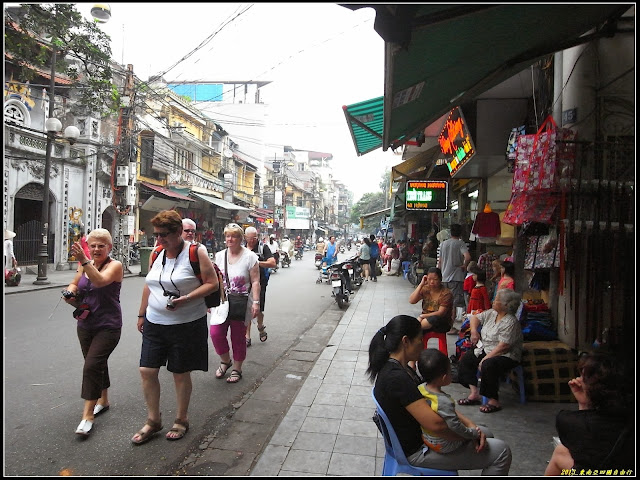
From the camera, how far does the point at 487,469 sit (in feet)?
8.20

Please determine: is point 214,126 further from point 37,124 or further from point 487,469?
point 487,469

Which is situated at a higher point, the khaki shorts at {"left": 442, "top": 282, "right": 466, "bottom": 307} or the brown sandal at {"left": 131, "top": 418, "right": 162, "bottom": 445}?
the khaki shorts at {"left": 442, "top": 282, "right": 466, "bottom": 307}

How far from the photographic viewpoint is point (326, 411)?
13.5 ft

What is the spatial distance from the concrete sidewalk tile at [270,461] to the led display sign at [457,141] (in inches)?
188

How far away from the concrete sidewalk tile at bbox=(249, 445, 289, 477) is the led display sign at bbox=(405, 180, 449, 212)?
25.1 ft

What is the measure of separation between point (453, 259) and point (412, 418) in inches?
213

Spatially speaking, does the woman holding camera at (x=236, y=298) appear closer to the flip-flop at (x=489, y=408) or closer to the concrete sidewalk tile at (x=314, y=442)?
A: the concrete sidewalk tile at (x=314, y=442)

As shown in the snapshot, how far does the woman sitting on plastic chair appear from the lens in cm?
234

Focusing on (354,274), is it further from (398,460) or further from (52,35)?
(398,460)

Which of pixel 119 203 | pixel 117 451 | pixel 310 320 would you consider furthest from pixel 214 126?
pixel 117 451

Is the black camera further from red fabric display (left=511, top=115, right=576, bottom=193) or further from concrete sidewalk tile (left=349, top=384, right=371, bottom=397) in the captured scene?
red fabric display (left=511, top=115, right=576, bottom=193)

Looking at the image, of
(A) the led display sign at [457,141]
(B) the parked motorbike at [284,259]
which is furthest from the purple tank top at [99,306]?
(B) the parked motorbike at [284,259]

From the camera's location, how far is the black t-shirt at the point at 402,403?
2.36 meters

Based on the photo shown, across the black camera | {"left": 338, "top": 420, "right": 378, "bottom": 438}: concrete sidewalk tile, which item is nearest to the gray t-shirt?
{"left": 338, "top": 420, "right": 378, "bottom": 438}: concrete sidewalk tile
